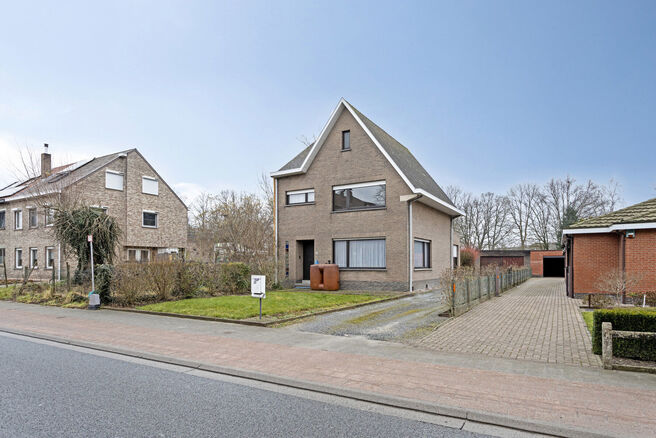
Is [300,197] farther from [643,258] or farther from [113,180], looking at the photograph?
[113,180]

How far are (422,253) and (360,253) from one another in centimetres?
347

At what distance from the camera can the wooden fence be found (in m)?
11.2

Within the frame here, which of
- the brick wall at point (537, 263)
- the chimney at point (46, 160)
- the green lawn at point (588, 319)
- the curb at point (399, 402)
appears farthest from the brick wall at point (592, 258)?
the chimney at point (46, 160)

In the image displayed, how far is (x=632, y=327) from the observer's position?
265 inches

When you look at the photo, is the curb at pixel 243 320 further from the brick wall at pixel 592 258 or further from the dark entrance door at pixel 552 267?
the dark entrance door at pixel 552 267

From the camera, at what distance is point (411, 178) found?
63.3ft

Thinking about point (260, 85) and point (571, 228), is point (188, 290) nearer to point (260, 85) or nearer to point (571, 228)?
point (260, 85)

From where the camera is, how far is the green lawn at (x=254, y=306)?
37.8ft

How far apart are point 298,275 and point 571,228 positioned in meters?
12.0

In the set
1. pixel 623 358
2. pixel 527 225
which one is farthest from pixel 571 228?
pixel 527 225

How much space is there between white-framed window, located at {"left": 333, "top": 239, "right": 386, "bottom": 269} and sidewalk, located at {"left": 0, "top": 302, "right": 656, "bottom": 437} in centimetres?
1014

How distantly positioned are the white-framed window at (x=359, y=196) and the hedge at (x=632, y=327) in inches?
500

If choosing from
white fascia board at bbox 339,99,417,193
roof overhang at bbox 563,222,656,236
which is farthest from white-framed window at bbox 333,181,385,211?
roof overhang at bbox 563,222,656,236

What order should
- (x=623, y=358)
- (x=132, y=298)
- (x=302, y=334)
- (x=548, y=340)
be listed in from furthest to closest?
(x=132, y=298) < (x=302, y=334) < (x=548, y=340) < (x=623, y=358)
